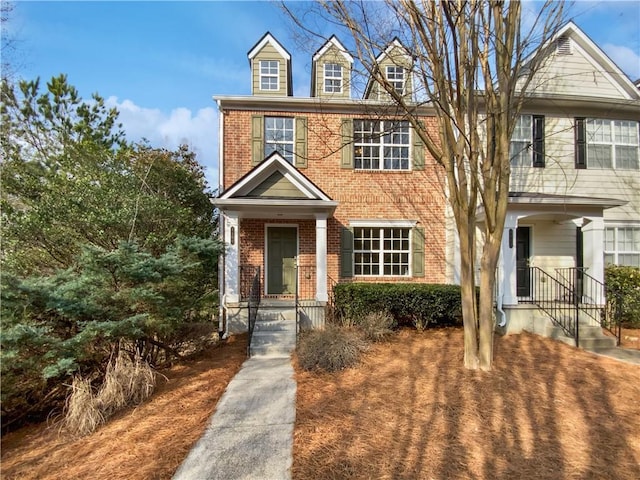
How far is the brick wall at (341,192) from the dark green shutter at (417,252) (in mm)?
154

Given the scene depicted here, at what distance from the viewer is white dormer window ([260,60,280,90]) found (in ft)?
34.4

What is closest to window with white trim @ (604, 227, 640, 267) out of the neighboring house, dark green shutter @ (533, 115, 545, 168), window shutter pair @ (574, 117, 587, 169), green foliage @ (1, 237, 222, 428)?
the neighboring house

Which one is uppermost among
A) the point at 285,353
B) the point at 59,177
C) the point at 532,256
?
the point at 59,177

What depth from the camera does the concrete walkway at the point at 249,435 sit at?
3.16m

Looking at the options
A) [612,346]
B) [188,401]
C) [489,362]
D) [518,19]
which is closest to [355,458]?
[188,401]

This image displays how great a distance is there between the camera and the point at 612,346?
7.33 m

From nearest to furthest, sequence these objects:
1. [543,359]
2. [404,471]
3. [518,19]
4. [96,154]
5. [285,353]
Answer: [404,471], [518,19], [543,359], [285,353], [96,154]

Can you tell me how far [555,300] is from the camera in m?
9.05

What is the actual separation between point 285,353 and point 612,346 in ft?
23.9

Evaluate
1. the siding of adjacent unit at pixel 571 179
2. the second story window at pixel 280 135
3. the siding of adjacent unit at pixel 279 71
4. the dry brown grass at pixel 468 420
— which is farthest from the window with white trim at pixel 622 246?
the siding of adjacent unit at pixel 279 71

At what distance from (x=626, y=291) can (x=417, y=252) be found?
5583mm

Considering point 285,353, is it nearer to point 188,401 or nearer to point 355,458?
point 188,401

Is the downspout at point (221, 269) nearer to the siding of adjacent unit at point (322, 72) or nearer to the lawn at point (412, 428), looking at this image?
the lawn at point (412, 428)

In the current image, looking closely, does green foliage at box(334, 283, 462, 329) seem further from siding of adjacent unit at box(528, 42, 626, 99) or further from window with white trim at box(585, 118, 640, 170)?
siding of adjacent unit at box(528, 42, 626, 99)
